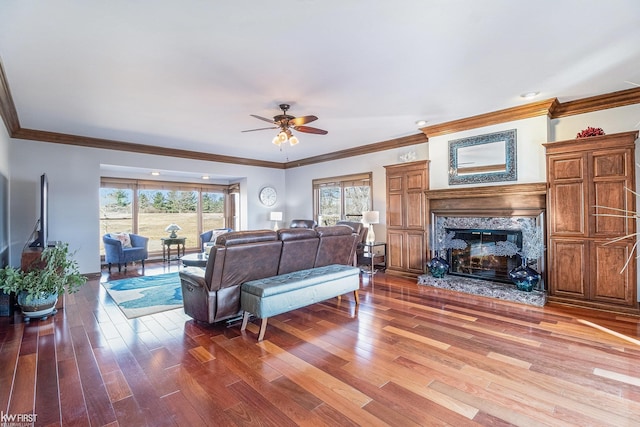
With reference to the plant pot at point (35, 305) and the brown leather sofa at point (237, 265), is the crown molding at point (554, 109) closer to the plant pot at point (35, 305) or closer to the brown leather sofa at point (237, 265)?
the brown leather sofa at point (237, 265)

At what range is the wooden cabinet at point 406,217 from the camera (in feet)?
18.3

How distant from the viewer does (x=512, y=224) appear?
4582 millimetres

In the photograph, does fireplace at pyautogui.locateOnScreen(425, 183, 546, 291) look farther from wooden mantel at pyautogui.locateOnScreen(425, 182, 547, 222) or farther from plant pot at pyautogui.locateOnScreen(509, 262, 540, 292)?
plant pot at pyautogui.locateOnScreen(509, 262, 540, 292)

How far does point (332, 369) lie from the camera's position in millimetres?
2492

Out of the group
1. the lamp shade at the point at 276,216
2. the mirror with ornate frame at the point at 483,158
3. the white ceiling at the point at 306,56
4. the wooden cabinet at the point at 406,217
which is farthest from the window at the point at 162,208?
the mirror with ornate frame at the point at 483,158

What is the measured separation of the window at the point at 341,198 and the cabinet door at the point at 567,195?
11.2ft

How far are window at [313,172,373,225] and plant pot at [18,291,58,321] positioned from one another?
5557 millimetres

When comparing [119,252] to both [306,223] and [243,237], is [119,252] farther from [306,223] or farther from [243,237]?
[243,237]

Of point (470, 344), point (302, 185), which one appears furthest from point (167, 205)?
point (470, 344)

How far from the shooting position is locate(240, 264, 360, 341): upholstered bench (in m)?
3.12

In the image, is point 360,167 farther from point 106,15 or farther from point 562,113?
point 106,15

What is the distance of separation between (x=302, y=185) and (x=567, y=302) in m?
6.30

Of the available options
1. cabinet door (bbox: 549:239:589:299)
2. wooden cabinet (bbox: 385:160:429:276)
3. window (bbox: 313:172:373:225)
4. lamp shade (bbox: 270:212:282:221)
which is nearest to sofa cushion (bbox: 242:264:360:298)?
wooden cabinet (bbox: 385:160:429:276)

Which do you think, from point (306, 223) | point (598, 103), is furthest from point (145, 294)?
point (598, 103)
